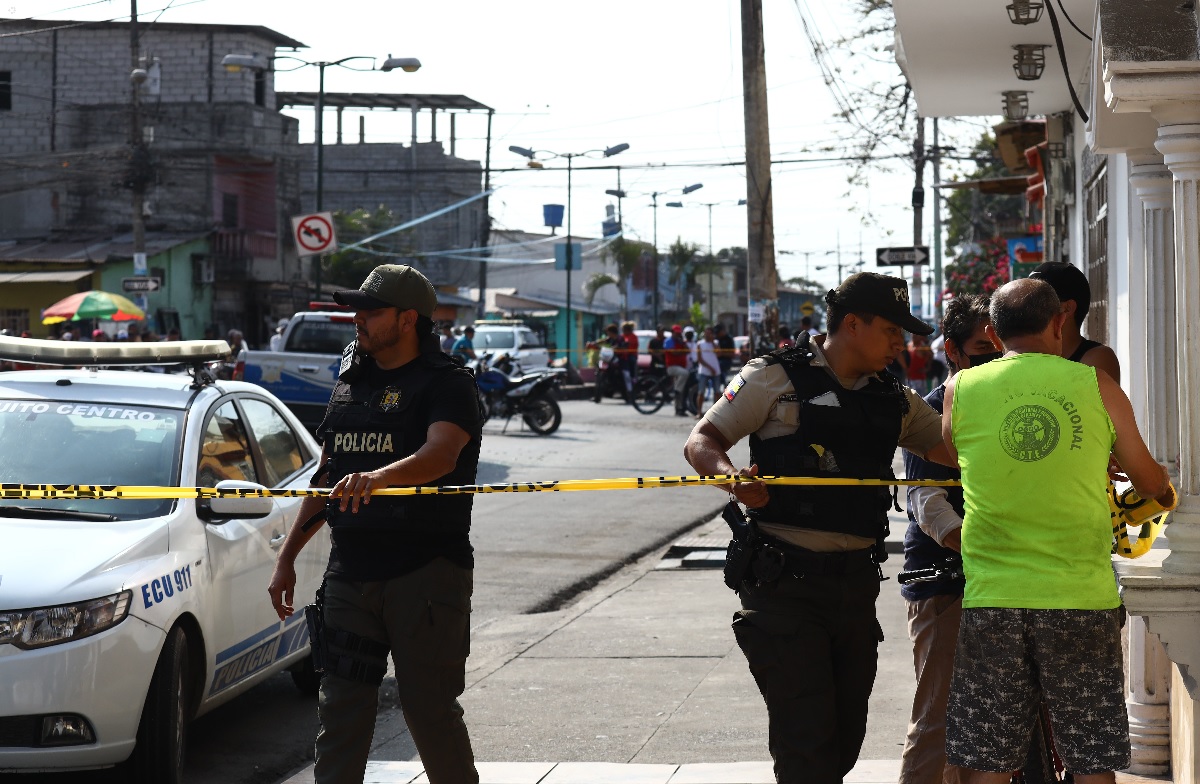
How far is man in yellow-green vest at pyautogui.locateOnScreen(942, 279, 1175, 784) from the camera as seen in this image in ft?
12.0

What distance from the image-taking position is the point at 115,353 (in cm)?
682

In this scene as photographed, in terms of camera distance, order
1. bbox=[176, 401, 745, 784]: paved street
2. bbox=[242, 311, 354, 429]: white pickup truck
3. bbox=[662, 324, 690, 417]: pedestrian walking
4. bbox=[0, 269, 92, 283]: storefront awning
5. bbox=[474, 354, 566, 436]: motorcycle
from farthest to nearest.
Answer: bbox=[0, 269, 92, 283]: storefront awning < bbox=[662, 324, 690, 417]: pedestrian walking < bbox=[474, 354, 566, 436]: motorcycle < bbox=[242, 311, 354, 429]: white pickup truck < bbox=[176, 401, 745, 784]: paved street

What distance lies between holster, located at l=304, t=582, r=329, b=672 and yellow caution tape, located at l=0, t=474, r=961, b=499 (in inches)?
13.9

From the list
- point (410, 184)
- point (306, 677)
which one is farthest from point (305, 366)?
point (410, 184)

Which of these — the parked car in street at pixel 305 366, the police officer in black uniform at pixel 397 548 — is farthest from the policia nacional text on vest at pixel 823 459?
the parked car in street at pixel 305 366

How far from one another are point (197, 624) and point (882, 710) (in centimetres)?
313

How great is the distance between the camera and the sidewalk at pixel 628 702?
5855 millimetres

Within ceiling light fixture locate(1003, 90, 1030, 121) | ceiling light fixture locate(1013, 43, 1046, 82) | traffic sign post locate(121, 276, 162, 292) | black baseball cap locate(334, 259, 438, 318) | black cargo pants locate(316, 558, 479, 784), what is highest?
traffic sign post locate(121, 276, 162, 292)

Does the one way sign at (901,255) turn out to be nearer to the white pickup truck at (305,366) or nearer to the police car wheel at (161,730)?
the white pickup truck at (305,366)

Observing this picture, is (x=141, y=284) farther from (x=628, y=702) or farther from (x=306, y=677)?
(x=628, y=702)

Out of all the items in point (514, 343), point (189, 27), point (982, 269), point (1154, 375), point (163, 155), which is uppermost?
point (189, 27)

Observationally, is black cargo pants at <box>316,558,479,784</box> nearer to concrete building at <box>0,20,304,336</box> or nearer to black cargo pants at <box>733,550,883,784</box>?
black cargo pants at <box>733,550,883,784</box>

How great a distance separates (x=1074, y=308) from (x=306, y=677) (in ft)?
14.3

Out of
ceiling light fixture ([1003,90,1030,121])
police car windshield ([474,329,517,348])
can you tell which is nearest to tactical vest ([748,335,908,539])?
ceiling light fixture ([1003,90,1030,121])
